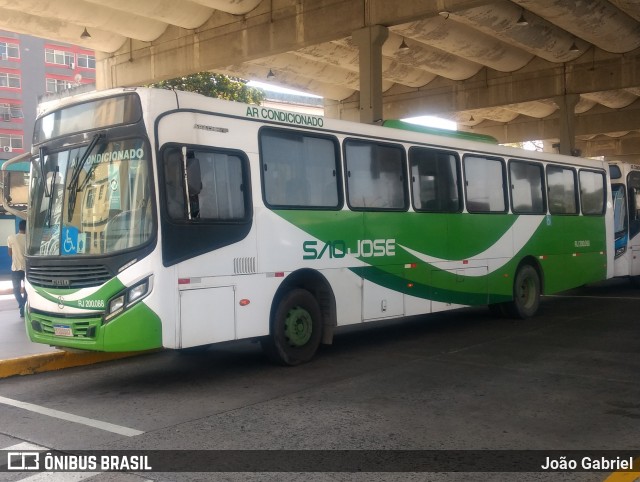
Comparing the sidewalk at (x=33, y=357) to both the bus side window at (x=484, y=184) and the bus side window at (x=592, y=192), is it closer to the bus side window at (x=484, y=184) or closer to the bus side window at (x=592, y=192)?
the bus side window at (x=484, y=184)

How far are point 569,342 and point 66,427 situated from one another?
722 centimetres

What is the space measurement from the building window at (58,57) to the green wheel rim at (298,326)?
66909 millimetres

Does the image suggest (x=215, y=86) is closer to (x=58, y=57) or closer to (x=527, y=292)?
(x=527, y=292)

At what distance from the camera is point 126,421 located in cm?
648

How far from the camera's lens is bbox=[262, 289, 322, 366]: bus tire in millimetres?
8609

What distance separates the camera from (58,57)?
69.1 m

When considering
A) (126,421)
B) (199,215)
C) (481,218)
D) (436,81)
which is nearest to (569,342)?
(481,218)

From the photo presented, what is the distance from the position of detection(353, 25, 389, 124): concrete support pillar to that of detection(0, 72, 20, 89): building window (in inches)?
2198

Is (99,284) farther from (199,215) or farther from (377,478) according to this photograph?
(377,478)

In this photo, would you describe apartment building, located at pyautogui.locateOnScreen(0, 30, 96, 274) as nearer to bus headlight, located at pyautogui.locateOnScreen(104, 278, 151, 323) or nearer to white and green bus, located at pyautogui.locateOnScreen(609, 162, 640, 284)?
white and green bus, located at pyautogui.locateOnScreen(609, 162, 640, 284)

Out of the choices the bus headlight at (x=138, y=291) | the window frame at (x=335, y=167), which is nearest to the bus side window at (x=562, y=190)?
the window frame at (x=335, y=167)

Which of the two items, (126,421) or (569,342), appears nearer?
(126,421)

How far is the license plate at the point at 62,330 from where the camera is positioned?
757cm

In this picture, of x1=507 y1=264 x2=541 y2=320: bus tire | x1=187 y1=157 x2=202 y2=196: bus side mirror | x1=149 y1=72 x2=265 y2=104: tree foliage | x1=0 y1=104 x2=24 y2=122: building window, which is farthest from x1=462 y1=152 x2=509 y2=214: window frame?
x1=0 y1=104 x2=24 y2=122: building window
